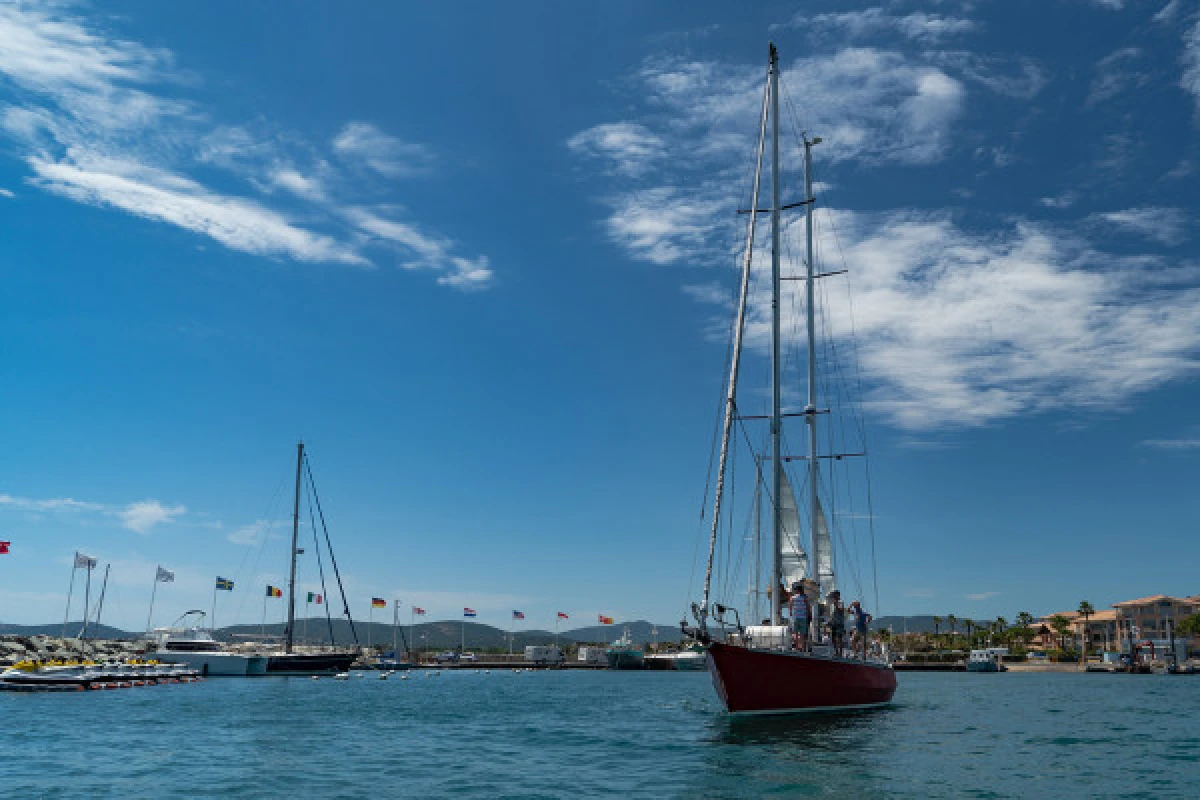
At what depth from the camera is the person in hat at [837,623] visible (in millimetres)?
40750

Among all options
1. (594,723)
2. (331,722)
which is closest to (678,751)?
(594,723)

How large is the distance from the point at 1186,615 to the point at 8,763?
20475 cm

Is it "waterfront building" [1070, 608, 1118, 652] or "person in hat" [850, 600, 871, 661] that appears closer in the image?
"person in hat" [850, 600, 871, 661]

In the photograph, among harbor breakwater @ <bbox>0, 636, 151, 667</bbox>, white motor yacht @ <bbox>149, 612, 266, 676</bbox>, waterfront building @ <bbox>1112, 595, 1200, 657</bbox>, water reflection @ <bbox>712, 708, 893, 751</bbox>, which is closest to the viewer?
water reflection @ <bbox>712, 708, 893, 751</bbox>

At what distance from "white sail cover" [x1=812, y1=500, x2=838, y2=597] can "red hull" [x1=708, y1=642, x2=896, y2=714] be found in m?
7.76

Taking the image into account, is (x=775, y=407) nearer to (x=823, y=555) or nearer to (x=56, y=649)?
(x=823, y=555)

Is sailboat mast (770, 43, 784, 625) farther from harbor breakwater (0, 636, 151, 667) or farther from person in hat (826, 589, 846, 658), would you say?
harbor breakwater (0, 636, 151, 667)

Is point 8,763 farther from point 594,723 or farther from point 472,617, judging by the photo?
point 472,617

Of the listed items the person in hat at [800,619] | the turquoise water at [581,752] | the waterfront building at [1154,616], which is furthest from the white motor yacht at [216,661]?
the waterfront building at [1154,616]

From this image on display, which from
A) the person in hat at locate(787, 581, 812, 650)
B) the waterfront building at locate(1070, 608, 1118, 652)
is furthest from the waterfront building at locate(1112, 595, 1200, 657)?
the person in hat at locate(787, 581, 812, 650)

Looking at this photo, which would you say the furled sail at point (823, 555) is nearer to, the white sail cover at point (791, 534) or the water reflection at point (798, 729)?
the white sail cover at point (791, 534)

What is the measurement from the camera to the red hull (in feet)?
111

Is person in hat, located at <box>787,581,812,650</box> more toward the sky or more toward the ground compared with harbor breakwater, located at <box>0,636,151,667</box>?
more toward the sky

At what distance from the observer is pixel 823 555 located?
49688 millimetres
